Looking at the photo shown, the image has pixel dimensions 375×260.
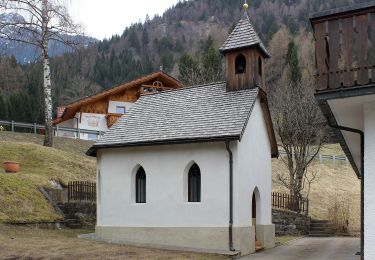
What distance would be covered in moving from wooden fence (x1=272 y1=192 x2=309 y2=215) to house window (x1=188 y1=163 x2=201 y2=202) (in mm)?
A: 10525

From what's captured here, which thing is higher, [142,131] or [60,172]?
[142,131]

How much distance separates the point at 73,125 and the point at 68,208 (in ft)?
79.1

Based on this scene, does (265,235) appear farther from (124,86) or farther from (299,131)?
(124,86)

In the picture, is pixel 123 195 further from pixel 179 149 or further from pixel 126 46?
pixel 126 46

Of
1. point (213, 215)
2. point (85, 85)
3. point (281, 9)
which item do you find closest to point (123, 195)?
point (213, 215)

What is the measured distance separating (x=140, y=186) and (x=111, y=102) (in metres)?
25.5

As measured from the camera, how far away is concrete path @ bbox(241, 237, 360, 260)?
51.6 ft

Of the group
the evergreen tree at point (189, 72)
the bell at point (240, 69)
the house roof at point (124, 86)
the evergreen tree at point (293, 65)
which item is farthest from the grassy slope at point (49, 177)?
the evergreen tree at point (293, 65)

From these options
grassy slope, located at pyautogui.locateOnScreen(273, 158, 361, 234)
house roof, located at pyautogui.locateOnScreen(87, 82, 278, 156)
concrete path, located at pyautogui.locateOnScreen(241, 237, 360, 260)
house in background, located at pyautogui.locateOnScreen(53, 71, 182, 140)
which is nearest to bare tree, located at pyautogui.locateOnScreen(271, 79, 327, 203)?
grassy slope, located at pyautogui.locateOnScreen(273, 158, 361, 234)

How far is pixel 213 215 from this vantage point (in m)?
16.4

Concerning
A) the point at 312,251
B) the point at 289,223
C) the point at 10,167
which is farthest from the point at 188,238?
the point at 10,167

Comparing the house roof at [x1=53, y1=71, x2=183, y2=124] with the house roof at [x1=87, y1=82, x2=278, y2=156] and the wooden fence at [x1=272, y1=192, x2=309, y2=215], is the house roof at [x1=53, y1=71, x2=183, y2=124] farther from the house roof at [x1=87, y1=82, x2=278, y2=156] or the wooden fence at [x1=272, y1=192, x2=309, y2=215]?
the house roof at [x1=87, y1=82, x2=278, y2=156]

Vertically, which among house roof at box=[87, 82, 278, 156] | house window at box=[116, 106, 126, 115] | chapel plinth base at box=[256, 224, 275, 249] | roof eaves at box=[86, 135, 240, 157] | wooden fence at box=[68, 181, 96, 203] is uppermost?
house window at box=[116, 106, 126, 115]

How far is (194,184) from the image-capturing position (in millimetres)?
17344
